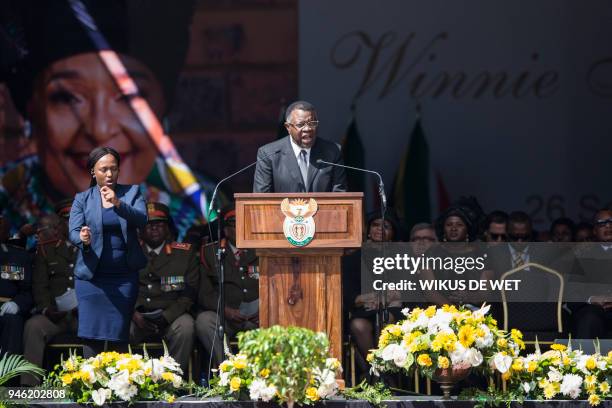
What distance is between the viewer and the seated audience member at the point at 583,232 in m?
10.1

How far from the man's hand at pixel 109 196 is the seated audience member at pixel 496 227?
3.41m

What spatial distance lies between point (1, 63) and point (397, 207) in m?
3.89

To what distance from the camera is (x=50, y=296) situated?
9.18 m

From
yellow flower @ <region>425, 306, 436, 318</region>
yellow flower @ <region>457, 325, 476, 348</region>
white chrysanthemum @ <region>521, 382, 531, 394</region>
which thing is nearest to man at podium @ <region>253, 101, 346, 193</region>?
yellow flower @ <region>425, 306, 436, 318</region>

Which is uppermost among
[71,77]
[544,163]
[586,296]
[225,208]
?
[71,77]

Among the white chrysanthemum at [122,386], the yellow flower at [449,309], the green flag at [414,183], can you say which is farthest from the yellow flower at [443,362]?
the green flag at [414,183]

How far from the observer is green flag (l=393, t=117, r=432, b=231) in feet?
38.7

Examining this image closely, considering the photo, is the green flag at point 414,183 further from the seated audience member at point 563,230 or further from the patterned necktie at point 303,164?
the patterned necktie at point 303,164

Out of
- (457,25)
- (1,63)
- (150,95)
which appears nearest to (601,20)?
(457,25)

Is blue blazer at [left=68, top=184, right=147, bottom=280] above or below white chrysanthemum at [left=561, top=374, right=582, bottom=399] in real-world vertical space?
above

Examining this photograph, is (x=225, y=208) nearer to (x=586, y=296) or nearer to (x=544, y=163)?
(x=586, y=296)

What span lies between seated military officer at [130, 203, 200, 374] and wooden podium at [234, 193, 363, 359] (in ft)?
6.17

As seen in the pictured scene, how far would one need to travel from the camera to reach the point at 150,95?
11875 mm

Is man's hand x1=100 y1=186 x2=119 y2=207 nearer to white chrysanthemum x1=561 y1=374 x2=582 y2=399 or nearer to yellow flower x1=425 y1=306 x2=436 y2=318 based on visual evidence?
yellow flower x1=425 y1=306 x2=436 y2=318
